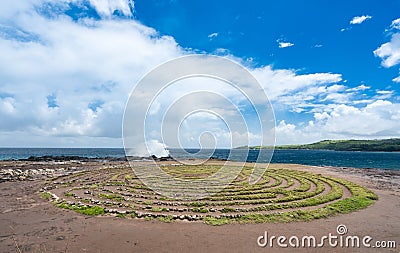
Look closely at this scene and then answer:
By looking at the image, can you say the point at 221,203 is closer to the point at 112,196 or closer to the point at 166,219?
the point at 166,219

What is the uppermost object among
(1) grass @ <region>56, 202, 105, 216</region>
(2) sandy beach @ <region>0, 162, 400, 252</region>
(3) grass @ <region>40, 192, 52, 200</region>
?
(3) grass @ <region>40, 192, 52, 200</region>

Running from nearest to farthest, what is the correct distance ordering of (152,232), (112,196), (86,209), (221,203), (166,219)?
1. (152,232)
2. (166,219)
3. (86,209)
4. (221,203)
5. (112,196)

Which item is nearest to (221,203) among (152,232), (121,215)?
(152,232)

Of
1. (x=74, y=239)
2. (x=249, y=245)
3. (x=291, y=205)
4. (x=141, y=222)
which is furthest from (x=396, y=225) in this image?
(x=74, y=239)

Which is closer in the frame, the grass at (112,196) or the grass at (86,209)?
the grass at (86,209)

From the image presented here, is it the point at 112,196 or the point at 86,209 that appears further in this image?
the point at 112,196

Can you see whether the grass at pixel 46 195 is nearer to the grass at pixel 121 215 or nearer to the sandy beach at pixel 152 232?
the sandy beach at pixel 152 232

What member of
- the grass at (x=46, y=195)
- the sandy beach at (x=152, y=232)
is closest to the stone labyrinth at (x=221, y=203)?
the grass at (x=46, y=195)

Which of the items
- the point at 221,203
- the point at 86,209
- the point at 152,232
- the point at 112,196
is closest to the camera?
the point at 152,232

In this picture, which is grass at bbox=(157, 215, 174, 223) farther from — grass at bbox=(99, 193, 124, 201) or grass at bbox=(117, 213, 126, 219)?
grass at bbox=(99, 193, 124, 201)

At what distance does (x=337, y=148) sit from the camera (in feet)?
648

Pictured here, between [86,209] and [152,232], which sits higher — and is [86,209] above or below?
above

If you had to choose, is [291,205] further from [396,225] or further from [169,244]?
[169,244]

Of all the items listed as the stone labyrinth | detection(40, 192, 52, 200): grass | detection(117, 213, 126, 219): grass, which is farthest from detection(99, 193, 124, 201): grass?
detection(117, 213, 126, 219): grass
